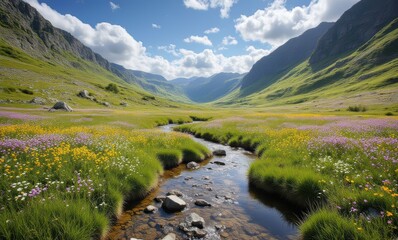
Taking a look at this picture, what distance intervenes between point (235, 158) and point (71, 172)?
Answer: 14168mm

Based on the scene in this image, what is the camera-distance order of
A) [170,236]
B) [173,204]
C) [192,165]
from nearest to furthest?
[170,236] → [173,204] → [192,165]

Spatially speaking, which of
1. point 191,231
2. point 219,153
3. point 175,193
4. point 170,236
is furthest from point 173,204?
point 219,153

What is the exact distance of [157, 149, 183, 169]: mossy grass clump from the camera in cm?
1641

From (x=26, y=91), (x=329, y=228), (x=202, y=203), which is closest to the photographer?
(x=329, y=228)

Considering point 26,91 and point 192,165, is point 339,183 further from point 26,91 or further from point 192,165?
point 26,91

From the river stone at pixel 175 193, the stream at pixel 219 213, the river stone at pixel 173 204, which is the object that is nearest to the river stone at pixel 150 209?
the stream at pixel 219 213

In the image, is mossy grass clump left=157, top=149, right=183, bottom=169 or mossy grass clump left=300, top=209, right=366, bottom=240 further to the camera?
mossy grass clump left=157, top=149, right=183, bottom=169

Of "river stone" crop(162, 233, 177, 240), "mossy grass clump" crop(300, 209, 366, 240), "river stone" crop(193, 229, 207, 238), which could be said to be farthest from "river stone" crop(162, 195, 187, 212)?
"mossy grass clump" crop(300, 209, 366, 240)

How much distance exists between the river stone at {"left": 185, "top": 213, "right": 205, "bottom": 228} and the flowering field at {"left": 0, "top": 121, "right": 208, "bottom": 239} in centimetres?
291

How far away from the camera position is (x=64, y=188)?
25.9ft

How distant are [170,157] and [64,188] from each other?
9444mm

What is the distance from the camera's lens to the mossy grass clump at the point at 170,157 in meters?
16.4

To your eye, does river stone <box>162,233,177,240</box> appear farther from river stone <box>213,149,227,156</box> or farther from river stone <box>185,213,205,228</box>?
river stone <box>213,149,227,156</box>

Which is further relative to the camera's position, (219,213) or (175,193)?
(175,193)
